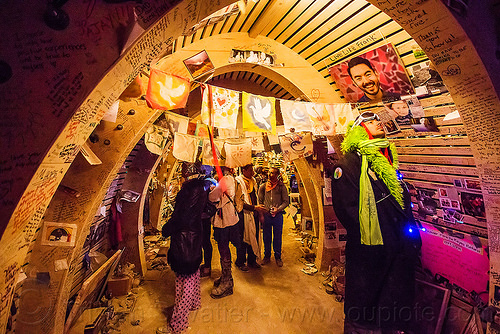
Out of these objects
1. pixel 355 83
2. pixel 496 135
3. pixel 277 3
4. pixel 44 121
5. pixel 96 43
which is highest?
pixel 277 3

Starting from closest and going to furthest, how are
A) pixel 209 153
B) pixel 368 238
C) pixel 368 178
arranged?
pixel 368 238 → pixel 368 178 → pixel 209 153

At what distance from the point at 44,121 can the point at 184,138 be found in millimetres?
3942

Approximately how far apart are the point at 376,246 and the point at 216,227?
305 cm

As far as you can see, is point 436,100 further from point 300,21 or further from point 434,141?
point 300,21

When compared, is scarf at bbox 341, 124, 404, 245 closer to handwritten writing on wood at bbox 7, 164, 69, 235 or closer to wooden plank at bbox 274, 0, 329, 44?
wooden plank at bbox 274, 0, 329, 44

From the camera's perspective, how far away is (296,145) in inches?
213

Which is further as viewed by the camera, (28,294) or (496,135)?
(28,294)

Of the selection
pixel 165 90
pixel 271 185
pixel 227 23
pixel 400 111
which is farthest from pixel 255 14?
pixel 271 185

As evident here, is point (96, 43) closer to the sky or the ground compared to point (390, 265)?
closer to the sky

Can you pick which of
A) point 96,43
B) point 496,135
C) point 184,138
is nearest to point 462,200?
point 496,135

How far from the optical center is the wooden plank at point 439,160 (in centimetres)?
320

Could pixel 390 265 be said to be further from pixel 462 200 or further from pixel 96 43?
pixel 96 43

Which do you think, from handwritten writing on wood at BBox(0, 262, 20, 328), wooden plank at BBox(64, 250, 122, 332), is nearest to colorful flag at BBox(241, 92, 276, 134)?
handwritten writing on wood at BBox(0, 262, 20, 328)

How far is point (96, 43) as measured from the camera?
1.09 m
